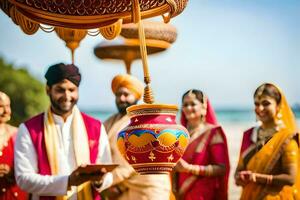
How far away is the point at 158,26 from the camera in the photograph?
8523 mm

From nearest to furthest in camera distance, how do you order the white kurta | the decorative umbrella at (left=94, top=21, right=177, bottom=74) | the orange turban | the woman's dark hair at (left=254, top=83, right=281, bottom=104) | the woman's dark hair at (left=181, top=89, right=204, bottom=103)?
the white kurta
the woman's dark hair at (left=254, top=83, right=281, bottom=104)
the woman's dark hair at (left=181, top=89, right=204, bottom=103)
the orange turban
the decorative umbrella at (left=94, top=21, right=177, bottom=74)

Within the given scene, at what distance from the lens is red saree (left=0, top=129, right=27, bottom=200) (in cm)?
659

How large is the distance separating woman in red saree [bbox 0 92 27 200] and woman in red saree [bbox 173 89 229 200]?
111cm

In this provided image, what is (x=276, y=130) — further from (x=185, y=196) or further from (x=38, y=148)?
(x=38, y=148)

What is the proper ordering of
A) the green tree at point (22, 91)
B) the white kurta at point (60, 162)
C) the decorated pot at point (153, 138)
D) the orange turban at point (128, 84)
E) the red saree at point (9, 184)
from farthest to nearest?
the green tree at point (22, 91) < the orange turban at point (128, 84) < the red saree at point (9, 184) < the white kurta at point (60, 162) < the decorated pot at point (153, 138)

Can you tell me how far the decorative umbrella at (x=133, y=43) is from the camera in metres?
8.49

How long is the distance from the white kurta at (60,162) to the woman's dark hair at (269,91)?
42.8 inches

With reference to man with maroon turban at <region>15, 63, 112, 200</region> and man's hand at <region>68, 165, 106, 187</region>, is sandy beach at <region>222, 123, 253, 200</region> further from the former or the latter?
man's hand at <region>68, 165, 106, 187</region>

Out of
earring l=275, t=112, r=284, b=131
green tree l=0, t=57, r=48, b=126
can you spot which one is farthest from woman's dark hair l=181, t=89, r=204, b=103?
green tree l=0, t=57, r=48, b=126

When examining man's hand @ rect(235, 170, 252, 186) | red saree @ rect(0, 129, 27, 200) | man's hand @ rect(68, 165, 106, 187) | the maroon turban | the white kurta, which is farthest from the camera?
man's hand @ rect(235, 170, 252, 186)

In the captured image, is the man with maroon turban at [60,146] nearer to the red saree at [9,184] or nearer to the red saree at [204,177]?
the red saree at [9,184]

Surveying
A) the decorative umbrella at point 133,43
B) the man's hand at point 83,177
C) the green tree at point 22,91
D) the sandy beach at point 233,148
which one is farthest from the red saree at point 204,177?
the green tree at point 22,91

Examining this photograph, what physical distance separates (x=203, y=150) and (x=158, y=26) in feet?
5.23

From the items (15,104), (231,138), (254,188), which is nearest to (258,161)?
(254,188)
